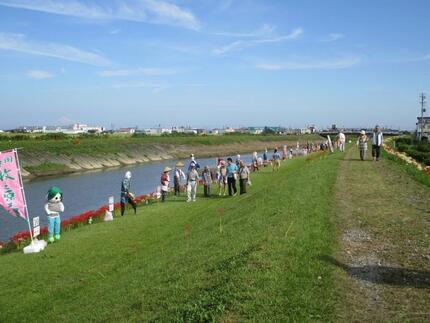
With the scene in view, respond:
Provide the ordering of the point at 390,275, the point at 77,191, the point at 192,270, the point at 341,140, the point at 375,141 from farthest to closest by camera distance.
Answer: the point at 77,191 → the point at 341,140 → the point at 375,141 → the point at 192,270 → the point at 390,275

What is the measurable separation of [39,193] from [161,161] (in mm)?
40422

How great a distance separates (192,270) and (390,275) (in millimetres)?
3812

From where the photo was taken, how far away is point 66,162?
60531mm

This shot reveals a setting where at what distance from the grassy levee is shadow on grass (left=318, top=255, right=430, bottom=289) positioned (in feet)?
1.42

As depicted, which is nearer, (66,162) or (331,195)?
(331,195)

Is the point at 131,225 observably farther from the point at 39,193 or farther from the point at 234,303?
the point at 39,193

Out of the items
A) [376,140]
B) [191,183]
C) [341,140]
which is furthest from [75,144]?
[376,140]

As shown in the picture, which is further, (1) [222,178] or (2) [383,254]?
(1) [222,178]

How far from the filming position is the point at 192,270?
9.05 metres

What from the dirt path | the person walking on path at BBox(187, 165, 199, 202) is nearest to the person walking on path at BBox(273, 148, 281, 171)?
the person walking on path at BBox(187, 165, 199, 202)

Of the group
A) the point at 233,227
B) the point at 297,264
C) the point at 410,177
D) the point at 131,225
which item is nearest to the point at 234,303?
the point at 297,264

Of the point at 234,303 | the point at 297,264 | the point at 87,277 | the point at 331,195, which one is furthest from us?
the point at 331,195

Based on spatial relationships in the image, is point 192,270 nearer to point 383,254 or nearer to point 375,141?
point 383,254

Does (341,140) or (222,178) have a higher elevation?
(341,140)
